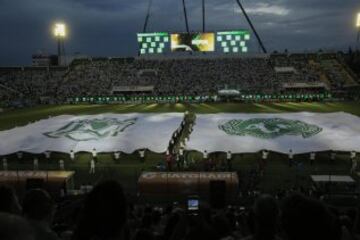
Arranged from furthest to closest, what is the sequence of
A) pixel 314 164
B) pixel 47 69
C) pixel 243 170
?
pixel 47 69 → pixel 314 164 → pixel 243 170

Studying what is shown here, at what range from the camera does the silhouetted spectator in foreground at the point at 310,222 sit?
10.1 feet

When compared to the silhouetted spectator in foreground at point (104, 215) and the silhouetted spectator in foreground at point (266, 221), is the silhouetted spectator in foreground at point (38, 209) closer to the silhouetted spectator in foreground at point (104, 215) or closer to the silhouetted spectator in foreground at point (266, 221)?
the silhouetted spectator in foreground at point (104, 215)

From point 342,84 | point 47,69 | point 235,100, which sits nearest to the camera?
point 235,100

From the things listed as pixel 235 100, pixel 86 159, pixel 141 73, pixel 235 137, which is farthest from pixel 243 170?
pixel 141 73

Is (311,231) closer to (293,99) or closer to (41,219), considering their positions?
(41,219)

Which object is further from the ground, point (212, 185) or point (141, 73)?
point (141, 73)

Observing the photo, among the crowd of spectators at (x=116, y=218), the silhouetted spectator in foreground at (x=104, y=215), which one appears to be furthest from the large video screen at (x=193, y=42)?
the silhouetted spectator in foreground at (x=104, y=215)

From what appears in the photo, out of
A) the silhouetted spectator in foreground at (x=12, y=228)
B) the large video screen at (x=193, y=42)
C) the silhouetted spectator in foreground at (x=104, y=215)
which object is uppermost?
the large video screen at (x=193, y=42)

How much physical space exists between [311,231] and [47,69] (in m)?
96.9

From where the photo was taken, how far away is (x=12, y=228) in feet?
7.04

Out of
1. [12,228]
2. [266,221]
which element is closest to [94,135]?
[266,221]

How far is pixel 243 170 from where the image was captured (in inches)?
1014

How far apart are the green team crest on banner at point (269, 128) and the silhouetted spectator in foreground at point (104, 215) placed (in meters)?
25.1

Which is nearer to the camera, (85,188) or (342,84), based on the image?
(85,188)
